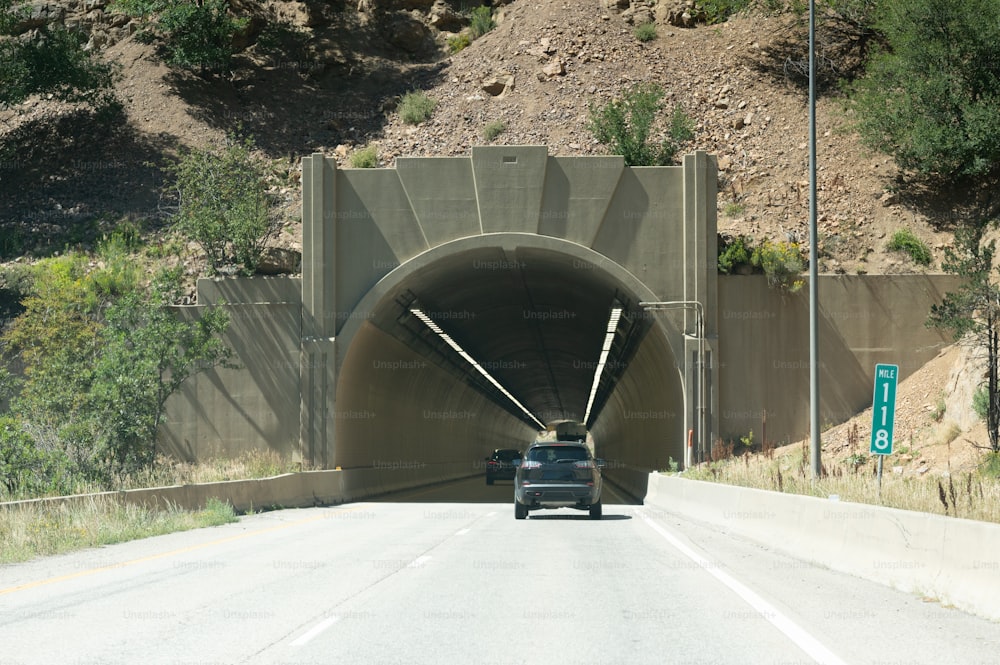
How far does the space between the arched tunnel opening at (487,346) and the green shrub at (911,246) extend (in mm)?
10921

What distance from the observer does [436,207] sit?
36.3m

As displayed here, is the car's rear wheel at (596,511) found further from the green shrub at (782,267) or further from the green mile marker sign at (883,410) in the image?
the green shrub at (782,267)

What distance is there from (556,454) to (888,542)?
520 inches

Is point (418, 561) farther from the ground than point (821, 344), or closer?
closer

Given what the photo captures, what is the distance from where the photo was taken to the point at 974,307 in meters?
31.7

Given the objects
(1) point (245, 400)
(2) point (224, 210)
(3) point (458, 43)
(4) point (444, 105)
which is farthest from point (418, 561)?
(3) point (458, 43)

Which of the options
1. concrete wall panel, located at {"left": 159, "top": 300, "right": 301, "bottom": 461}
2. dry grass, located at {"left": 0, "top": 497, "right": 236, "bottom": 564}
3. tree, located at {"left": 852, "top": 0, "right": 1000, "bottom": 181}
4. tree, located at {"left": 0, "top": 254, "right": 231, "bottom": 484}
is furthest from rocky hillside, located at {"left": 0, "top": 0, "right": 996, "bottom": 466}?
dry grass, located at {"left": 0, "top": 497, "right": 236, "bottom": 564}

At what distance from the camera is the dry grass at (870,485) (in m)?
13.0

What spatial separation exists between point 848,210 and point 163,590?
4152cm

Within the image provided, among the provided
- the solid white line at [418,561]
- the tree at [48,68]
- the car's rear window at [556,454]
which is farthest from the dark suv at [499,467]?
the solid white line at [418,561]

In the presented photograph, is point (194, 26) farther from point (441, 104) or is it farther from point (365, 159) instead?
point (365, 159)

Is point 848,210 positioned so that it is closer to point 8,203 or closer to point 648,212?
point 648,212

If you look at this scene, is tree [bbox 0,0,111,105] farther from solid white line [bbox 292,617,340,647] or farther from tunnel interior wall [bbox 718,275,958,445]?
solid white line [bbox 292,617,340,647]

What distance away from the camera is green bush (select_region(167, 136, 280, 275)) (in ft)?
128
